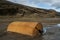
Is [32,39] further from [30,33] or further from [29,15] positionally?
[29,15]

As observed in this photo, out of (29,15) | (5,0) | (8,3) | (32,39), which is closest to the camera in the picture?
(32,39)

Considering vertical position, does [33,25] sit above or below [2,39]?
above

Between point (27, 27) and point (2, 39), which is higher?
point (27, 27)

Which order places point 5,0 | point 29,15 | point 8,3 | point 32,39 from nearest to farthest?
point 32,39
point 29,15
point 8,3
point 5,0

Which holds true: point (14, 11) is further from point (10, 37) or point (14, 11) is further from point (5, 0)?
point (10, 37)

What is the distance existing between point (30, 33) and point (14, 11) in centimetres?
956

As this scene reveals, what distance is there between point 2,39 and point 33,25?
1.25 m

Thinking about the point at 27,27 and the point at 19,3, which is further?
the point at 19,3

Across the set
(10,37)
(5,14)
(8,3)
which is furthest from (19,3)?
(10,37)

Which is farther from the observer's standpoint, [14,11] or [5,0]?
[5,0]

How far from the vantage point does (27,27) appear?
7133 millimetres

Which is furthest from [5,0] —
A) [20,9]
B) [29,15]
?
[29,15]

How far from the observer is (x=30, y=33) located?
23.2 ft

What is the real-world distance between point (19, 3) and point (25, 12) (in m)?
2.03
